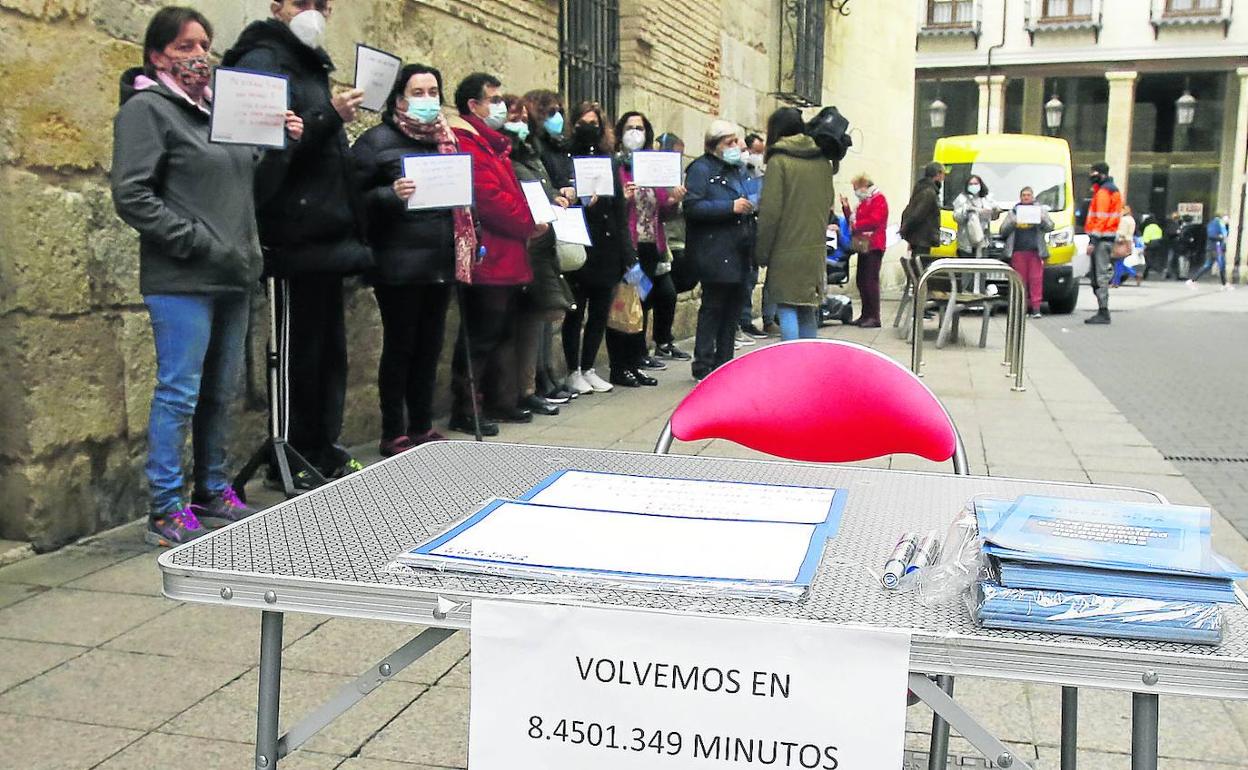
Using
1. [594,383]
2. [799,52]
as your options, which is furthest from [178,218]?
[799,52]

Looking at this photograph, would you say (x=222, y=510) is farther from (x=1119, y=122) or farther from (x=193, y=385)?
(x=1119, y=122)

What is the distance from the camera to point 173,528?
4.24 metres

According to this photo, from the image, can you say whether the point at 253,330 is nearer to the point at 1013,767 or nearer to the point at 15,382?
the point at 15,382

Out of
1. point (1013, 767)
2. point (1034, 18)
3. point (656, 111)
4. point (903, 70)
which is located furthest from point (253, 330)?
point (1034, 18)

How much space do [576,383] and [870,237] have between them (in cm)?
646

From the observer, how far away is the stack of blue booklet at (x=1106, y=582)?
46.5 inches

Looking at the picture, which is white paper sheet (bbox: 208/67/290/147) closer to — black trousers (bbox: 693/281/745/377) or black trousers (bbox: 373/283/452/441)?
black trousers (bbox: 373/283/452/441)

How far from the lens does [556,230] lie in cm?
694

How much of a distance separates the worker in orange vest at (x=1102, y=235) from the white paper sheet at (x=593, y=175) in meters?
10.3

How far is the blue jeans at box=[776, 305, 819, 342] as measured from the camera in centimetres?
794

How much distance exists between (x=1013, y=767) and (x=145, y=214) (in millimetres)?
3379

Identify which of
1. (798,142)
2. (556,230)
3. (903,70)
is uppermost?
(903,70)

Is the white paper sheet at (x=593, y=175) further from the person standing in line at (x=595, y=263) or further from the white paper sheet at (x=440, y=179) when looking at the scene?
the white paper sheet at (x=440, y=179)

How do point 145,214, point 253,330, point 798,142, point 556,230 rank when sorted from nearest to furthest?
point 145,214, point 253,330, point 556,230, point 798,142
